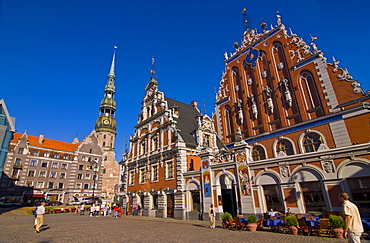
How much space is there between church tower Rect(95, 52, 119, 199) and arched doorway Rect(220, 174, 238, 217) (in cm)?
5437

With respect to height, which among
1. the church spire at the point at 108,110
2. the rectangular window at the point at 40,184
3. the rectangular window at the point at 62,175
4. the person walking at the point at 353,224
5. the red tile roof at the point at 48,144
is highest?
the church spire at the point at 108,110

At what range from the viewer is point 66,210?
117 ft

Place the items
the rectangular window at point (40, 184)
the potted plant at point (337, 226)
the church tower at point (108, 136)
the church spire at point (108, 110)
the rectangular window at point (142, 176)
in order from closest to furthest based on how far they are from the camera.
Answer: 1. the potted plant at point (337, 226)
2. the rectangular window at point (142, 176)
3. the rectangular window at point (40, 184)
4. the church tower at point (108, 136)
5. the church spire at point (108, 110)

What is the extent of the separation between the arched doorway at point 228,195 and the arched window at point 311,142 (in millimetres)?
7172

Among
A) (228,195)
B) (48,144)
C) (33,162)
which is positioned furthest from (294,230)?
(48,144)

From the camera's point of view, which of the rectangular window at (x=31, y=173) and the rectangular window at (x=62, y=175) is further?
the rectangular window at (x=62, y=175)

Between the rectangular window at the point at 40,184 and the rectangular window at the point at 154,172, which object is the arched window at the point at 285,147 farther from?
the rectangular window at the point at 40,184

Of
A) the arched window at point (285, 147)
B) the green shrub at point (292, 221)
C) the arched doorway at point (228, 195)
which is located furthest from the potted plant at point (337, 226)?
the arched doorway at point (228, 195)

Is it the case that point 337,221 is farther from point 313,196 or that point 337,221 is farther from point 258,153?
point 258,153

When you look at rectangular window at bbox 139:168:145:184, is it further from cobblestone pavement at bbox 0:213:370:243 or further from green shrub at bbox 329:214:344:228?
green shrub at bbox 329:214:344:228

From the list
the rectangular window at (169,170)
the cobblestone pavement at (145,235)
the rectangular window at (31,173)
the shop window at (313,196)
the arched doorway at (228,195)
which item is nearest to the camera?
the cobblestone pavement at (145,235)

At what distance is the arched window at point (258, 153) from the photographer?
779 inches

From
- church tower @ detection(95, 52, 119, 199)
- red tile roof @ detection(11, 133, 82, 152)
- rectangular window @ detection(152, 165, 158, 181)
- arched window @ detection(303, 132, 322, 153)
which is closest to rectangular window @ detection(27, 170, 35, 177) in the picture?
red tile roof @ detection(11, 133, 82, 152)

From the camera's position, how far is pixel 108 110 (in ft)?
298
